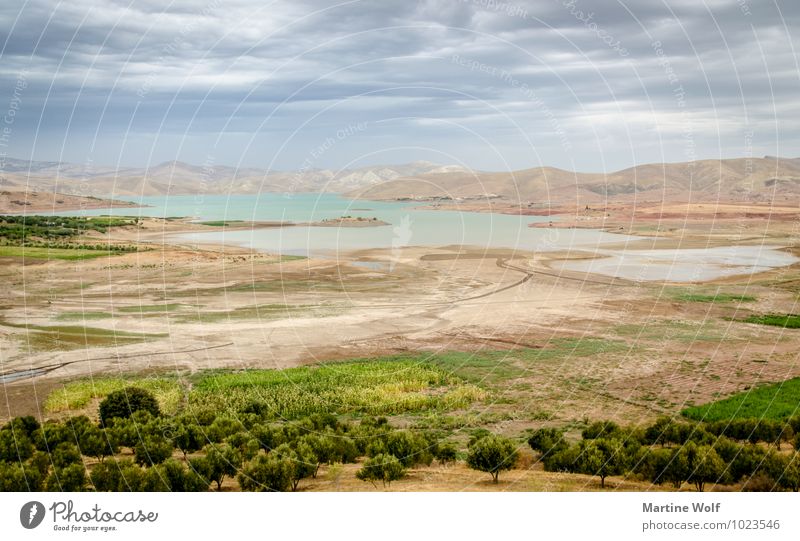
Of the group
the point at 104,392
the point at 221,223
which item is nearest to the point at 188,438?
the point at 104,392

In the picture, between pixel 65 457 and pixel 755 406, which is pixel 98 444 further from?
pixel 755 406

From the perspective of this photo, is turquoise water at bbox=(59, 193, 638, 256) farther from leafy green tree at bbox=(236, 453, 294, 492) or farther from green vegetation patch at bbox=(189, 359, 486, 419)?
leafy green tree at bbox=(236, 453, 294, 492)

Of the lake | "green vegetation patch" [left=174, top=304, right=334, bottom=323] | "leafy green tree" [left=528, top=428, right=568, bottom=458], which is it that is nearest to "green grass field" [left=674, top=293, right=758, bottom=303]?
the lake

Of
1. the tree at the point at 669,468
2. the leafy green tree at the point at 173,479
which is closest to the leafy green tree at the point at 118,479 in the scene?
the leafy green tree at the point at 173,479
